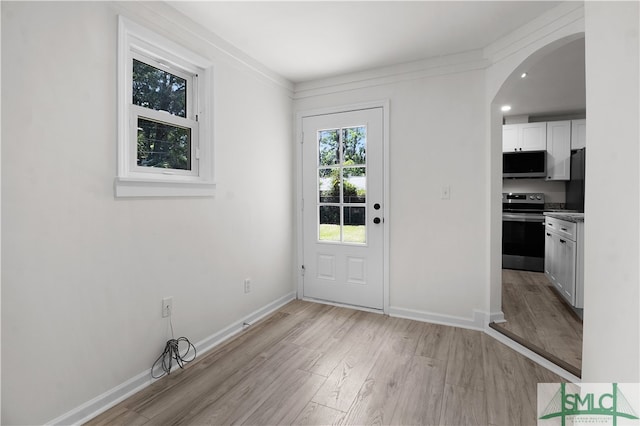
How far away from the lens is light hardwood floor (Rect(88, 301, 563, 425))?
166 centimetres

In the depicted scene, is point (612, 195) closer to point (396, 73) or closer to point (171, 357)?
point (171, 357)

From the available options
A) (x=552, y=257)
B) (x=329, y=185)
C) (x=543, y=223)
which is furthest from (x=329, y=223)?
(x=543, y=223)

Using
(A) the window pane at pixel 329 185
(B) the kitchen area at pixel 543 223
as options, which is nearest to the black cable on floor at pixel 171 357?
(A) the window pane at pixel 329 185

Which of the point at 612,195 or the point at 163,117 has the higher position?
the point at 163,117

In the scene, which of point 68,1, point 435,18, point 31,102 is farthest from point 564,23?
point 31,102

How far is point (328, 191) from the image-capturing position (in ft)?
11.1

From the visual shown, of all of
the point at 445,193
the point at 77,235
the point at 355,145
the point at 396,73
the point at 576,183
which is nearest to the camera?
the point at 77,235

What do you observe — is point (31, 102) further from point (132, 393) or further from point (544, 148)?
point (544, 148)

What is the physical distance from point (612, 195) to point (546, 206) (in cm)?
496

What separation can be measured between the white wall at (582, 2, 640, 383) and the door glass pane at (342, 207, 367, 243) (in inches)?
89.3

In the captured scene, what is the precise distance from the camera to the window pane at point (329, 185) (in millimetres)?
3338

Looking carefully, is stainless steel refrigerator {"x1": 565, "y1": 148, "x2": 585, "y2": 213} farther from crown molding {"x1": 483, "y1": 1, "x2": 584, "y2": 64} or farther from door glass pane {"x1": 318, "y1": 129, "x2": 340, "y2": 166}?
door glass pane {"x1": 318, "y1": 129, "x2": 340, "y2": 166}

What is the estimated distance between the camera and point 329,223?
3.40 metres

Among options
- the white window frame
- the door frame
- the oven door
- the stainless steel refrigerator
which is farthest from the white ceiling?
the oven door
